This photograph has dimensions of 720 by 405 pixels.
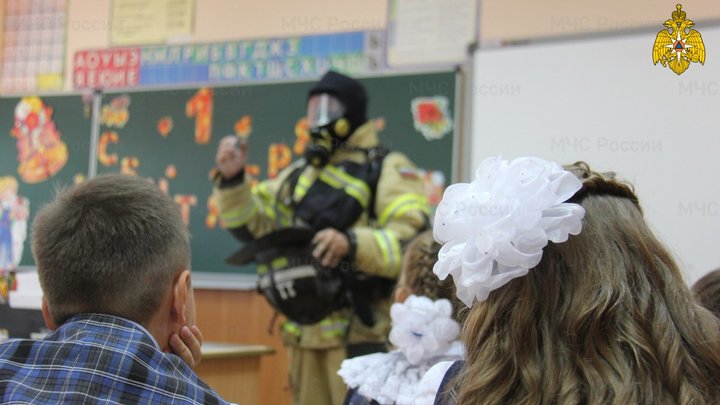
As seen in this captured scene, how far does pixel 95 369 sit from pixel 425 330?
2.45 feet

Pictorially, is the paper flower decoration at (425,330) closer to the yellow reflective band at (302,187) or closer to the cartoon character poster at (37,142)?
the yellow reflective band at (302,187)

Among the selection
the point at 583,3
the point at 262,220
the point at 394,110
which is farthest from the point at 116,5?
the point at 583,3

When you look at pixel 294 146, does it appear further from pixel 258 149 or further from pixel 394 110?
pixel 394 110

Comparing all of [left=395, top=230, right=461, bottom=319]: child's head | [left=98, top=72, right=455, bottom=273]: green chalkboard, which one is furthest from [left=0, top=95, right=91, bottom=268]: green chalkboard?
[left=395, top=230, right=461, bottom=319]: child's head

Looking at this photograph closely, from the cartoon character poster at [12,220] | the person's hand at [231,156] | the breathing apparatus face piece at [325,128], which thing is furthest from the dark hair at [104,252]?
the cartoon character poster at [12,220]

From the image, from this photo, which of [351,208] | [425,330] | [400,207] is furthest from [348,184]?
[425,330]

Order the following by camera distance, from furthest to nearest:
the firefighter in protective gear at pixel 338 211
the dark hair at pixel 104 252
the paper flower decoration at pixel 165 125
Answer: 1. the paper flower decoration at pixel 165 125
2. the firefighter in protective gear at pixel 338 211
3. the dark hair at pixel 104 252

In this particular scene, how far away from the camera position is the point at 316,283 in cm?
258

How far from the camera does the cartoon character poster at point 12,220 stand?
14.8 feet

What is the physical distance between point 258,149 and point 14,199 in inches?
64.2

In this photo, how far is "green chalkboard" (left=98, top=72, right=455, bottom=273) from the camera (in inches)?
144

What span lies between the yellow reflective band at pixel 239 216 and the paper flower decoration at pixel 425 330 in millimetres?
1294

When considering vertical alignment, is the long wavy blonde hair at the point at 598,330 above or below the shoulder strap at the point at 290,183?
below

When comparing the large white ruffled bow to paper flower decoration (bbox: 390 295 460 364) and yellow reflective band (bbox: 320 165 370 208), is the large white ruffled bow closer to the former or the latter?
paper flower decoration (bbox: 390 295 460 364)
